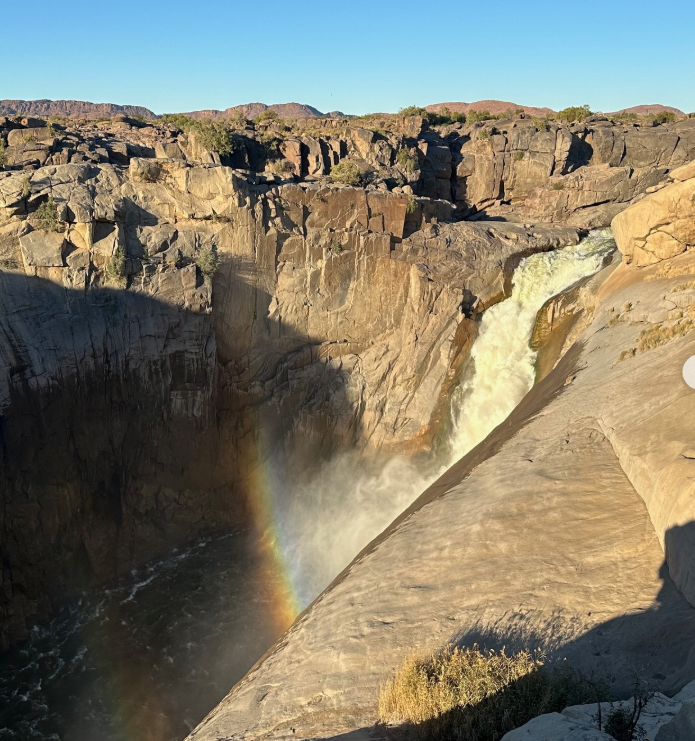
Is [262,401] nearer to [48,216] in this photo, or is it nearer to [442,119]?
[48,216]

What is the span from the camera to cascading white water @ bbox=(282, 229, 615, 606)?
906 inches

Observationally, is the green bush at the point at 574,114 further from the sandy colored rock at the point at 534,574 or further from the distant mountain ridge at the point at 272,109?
the distant mountain ridge at the point at 272,109

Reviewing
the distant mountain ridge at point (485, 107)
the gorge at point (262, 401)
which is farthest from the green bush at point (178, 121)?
the distant mountain ridge at point (485, 107)

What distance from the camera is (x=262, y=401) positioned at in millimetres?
24891

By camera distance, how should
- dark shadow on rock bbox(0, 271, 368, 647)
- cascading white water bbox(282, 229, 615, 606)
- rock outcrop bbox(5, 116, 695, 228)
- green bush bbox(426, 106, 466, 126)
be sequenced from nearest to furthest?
1. dark shadow on rock bbox(0, 271, 368, 647)
2. cascading white water bbox(282, 229, 615, 606)
3. rock outcrop bbox(5, 116, 695, 228)
4. green bush bbox(426, 106, 466, 126)

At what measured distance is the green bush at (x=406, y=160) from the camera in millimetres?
33625

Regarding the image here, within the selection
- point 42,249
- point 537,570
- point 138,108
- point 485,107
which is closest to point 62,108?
point 138,108

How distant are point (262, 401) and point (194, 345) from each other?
147 inches

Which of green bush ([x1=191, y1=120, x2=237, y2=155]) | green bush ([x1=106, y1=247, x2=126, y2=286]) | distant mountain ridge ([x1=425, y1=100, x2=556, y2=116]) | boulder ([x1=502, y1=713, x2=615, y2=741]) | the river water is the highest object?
distant mountain ridge ([x1=425, y1=100, x2=556, y2=116])

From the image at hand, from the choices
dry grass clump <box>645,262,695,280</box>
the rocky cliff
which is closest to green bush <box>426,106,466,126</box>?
dry grass clump <box>645,262,695,280</box>

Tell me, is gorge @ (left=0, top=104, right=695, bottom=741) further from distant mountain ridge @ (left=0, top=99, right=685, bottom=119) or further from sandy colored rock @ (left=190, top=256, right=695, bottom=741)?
distant mountain ridge @ (left=0, top=99, right=685, bottom=119)

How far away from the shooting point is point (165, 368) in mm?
22703

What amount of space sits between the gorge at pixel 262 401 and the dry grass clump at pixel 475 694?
10.6ft

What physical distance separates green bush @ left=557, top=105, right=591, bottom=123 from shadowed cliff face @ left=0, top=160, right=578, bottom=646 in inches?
885
